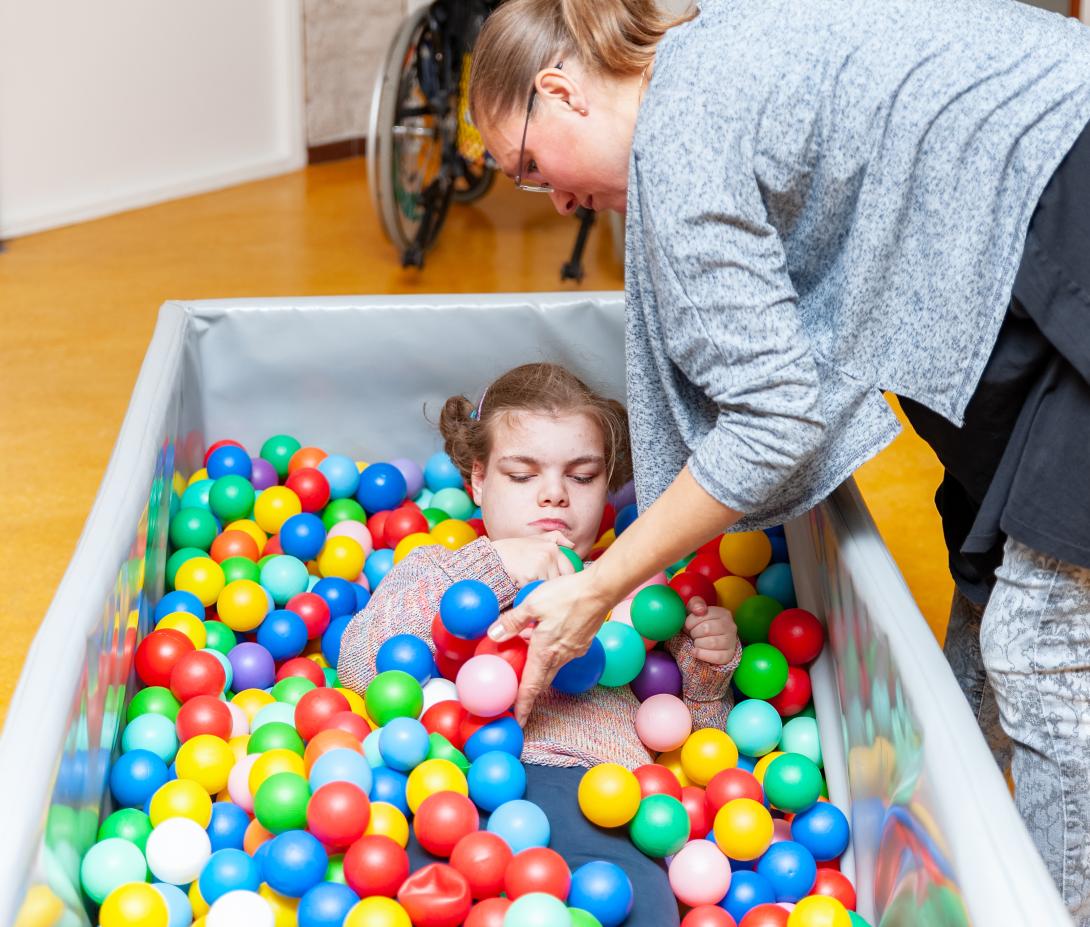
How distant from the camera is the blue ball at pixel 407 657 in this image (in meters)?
1.51

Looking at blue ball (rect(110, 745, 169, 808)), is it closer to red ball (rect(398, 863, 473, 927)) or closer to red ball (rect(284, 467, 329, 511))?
red ball (rect(398, 863, 473, 927))

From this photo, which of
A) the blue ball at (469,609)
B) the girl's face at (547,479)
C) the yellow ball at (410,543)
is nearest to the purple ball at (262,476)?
the yellow ball at (410,543)

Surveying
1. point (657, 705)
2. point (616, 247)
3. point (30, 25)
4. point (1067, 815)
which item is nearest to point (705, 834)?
point (657, 705)

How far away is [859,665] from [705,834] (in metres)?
0.28

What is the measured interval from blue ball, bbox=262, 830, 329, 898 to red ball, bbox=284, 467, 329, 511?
0.84 metres

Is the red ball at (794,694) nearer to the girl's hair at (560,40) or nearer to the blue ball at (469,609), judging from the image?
the blue ball at (469,609)

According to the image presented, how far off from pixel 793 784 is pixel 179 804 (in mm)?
663

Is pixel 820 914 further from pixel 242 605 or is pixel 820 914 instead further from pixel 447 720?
pixel 242 605

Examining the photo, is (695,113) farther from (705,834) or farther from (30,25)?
(30,25)

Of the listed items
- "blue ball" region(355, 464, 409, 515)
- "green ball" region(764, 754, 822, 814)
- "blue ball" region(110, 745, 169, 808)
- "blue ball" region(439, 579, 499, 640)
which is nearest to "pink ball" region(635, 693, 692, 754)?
"green ball" region(764, 754, 822, 814)

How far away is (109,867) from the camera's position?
116 centimetres

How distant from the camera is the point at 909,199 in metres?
1.02

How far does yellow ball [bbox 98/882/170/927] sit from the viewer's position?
3.59 feet

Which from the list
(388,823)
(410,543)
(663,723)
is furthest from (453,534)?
(388,823)
